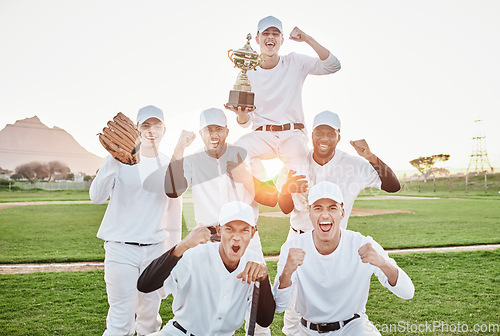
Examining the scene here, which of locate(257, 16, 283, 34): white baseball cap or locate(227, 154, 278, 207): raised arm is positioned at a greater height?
locate(257, 16, 283, 34): white baseball cap

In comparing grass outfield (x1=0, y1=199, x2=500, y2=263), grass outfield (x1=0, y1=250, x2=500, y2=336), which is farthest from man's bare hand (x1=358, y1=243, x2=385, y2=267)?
grass outfield (x1=0, y1=199, x2=500, y2=263)

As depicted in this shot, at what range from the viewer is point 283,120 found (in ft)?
19.1

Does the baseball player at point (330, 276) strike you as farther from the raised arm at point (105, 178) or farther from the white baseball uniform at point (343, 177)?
the raised arm at point (105, 178)

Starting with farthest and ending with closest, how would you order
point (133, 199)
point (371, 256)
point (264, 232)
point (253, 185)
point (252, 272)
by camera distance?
point (264, 232) < point (253, 185) < point (133, 199) < point (371, 256) < point (252, 272)

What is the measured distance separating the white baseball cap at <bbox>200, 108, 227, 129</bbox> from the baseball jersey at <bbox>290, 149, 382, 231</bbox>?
1438 mm

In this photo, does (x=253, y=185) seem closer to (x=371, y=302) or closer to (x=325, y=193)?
(x=325, y=193)

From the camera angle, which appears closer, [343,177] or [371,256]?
[371,256]

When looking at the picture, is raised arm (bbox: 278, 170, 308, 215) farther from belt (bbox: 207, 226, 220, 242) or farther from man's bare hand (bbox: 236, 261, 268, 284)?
man's bare hand (bbox: 236, 261, 268, 284)

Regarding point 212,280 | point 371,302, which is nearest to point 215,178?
point 212,280

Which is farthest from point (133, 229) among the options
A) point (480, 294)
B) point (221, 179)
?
point (480, 294)

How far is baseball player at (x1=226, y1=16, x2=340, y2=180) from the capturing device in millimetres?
5785

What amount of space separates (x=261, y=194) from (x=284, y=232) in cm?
1427

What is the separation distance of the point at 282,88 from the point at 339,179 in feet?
4.74

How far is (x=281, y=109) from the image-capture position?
5.84 metres
